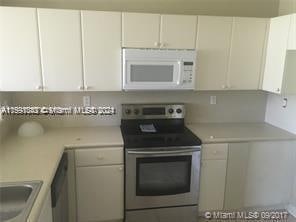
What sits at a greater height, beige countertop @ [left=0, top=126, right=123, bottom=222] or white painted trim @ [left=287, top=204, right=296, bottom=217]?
beige countertop @ [left=0, top=126, right=123, bottom=222]

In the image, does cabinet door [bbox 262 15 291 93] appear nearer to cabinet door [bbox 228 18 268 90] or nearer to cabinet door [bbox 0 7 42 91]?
cabinet door [bbox 228 18 268 90]

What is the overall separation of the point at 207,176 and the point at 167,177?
1.33 ft

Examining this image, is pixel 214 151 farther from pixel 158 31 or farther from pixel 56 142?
pixel 56 142

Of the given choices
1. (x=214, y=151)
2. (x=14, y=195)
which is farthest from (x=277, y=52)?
(x=14, y=195)

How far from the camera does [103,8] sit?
2.59 meters

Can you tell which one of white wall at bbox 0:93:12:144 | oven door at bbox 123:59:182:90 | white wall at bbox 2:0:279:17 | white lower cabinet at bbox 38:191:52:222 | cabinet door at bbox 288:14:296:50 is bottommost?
white lower cabinet at bbox 38:191:52:222

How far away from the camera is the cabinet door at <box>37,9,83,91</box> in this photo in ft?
7.30

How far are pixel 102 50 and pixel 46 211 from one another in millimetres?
1426

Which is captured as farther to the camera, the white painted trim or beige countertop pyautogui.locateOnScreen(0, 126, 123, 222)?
the white painted trim

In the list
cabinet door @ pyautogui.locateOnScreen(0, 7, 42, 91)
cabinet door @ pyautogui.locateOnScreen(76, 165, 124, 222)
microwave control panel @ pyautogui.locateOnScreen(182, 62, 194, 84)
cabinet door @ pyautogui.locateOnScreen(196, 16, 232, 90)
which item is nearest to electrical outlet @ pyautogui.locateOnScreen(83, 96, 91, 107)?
cabinet door @ pyautogui.locateOnScreen(0, 7, 42, 91)

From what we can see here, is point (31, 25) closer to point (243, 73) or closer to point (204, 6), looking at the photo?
point (204, 6)

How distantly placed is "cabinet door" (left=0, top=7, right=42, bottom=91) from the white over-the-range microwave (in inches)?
30.7

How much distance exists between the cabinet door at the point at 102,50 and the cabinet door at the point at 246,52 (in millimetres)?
1133

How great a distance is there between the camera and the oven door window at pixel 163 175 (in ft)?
7.73
